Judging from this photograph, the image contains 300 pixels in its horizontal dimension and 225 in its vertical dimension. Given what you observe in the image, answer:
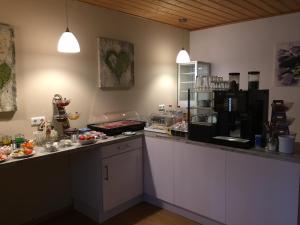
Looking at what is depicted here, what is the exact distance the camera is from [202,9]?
320 centimetres

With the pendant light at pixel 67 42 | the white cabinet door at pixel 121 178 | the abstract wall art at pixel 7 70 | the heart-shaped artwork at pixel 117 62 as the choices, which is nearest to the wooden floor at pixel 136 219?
the white cabinet door at pixel 121 178

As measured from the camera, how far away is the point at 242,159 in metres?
2.16

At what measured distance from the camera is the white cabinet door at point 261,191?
1927mm

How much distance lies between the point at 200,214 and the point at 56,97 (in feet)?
6.20

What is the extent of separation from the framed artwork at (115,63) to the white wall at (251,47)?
1.55 metres

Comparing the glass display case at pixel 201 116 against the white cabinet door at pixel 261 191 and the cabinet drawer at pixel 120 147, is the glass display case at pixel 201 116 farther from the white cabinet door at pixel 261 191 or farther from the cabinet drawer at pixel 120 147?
the cabinet drawer at pixel 120 147

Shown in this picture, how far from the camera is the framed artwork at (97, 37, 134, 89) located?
305 cm

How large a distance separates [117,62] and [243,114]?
1711mm

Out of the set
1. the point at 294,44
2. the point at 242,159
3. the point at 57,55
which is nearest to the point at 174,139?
the point at 242,159

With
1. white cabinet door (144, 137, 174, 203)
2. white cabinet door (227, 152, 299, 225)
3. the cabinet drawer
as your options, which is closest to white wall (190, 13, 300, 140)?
white cabinet door (227, 152, 299, 225)

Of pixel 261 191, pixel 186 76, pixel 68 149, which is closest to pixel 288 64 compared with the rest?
pixel 186 76

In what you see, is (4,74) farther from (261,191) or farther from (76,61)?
(261,191)

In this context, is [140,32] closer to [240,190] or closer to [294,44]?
[294,44]

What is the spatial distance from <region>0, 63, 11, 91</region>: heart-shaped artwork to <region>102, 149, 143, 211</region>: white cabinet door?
116 centimetres
